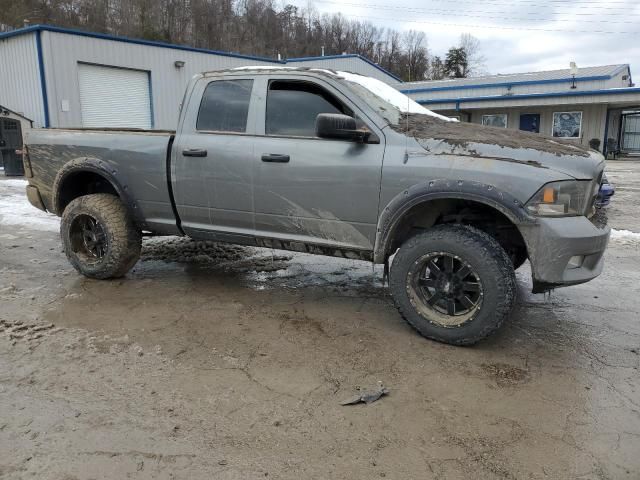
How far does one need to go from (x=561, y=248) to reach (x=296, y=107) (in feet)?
7.49

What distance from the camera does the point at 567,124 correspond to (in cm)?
2653

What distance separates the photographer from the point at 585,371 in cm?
344

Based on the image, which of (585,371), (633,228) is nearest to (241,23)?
(633,228)

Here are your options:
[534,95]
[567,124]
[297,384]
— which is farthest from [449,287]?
[567,124]

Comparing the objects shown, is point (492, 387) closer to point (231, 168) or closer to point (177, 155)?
point (231, 168)

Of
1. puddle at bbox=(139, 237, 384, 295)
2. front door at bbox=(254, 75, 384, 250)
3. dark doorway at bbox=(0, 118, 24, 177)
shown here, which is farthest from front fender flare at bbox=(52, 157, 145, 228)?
dark doorway at bbox=(0, 118, 24, 177)

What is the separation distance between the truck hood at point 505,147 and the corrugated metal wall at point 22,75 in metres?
16.3

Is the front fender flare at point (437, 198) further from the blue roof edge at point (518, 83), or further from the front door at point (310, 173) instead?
the blue roof edge at point (518, 83)

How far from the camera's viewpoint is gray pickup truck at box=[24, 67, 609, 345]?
3480 millimetres

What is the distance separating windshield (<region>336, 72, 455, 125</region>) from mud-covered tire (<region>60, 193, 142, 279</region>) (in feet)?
8.28

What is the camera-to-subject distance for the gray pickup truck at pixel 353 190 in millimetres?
3480

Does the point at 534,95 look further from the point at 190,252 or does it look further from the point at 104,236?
the point at 104,236

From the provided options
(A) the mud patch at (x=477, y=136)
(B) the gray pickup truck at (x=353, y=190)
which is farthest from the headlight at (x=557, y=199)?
(A) the mud patch at (x=477, y=136)

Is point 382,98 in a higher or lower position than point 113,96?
lower
